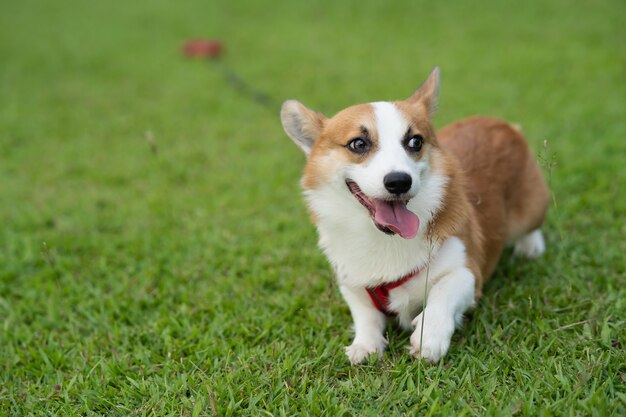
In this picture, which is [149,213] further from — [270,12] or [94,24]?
[94,24]

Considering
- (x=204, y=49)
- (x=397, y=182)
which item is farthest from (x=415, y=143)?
(x=204, y=49)

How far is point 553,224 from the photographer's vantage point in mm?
3885

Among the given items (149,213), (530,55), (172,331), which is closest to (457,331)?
(172,331)

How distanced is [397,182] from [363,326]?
0.76 m

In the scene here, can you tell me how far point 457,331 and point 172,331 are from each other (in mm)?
1471

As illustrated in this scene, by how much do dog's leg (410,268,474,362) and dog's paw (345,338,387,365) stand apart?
0.63ft

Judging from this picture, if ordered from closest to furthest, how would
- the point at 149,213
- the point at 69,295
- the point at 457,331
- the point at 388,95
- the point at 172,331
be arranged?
the point at 457,331, the point at 172,331, the point at 69,295, the point at 149,213, the point at 388,95

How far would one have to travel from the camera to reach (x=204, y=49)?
9766mm

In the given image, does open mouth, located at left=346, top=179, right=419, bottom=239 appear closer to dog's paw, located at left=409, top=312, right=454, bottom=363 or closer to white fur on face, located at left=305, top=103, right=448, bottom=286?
white fur on face, located at left=305, top=103, right=448, bottom=286

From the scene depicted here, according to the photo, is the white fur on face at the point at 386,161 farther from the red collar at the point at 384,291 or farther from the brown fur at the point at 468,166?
the red collar at the point at 384,291

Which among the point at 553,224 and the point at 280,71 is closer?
the point at 553,224

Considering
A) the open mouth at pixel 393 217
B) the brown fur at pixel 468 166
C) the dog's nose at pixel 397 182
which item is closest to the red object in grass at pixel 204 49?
the brown fur at pixel 468 166

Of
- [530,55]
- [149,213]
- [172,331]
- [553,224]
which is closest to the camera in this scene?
[172,331]

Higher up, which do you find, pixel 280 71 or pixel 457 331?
pixel 457 331
